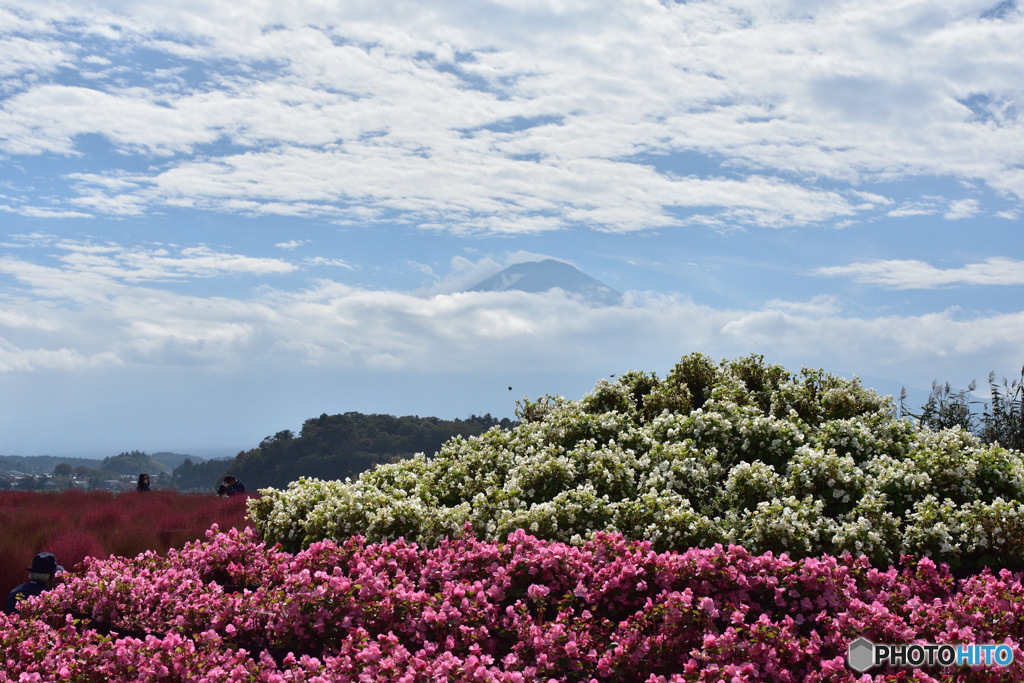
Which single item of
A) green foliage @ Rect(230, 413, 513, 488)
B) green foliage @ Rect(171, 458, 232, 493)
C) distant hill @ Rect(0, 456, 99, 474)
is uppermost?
green foliage @ Rect(230, 413, 513, 488)

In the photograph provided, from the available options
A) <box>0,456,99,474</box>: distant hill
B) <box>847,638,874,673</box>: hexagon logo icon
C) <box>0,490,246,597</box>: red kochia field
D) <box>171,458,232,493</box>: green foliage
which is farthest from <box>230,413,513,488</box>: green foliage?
<box>0,456,99,474</box>: distant hill

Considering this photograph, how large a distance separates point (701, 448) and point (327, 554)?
4.90 m

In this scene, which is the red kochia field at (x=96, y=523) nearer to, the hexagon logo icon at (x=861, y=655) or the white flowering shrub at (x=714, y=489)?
the white flowering shrub at (x=714, y=489)

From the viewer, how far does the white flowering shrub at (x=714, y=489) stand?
6750 mm

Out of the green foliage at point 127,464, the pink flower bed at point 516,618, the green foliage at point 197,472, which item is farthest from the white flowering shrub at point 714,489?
the green foliage at point 127,464

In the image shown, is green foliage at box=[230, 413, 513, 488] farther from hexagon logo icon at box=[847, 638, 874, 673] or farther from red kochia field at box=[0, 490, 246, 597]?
hexagon logo icon at box=[847, 638, 874, 673]

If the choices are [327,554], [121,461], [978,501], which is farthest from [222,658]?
[121,461]

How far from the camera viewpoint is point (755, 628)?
502 cm

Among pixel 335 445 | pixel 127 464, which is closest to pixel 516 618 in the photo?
pixel 335 445

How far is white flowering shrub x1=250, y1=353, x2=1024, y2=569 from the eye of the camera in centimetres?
675

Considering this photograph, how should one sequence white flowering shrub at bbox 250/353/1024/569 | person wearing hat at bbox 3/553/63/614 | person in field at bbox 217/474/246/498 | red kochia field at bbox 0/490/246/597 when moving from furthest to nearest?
person in field at bbox 217/474/246/498, red kochia field at bbox 0/490/246/597, person wearing hat at bbox 3/553/63/614, white flowering shrub at bbox 250/353/1024/569

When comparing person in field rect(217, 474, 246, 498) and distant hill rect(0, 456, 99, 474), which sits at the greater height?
person in field rect(217, 474, 246, 498)
